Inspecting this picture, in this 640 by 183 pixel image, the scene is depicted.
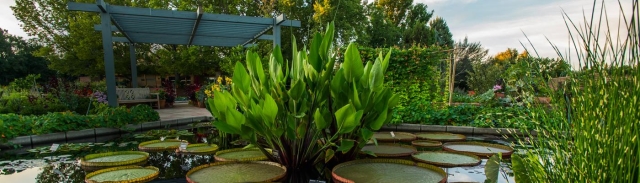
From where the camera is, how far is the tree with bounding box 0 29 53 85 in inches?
838

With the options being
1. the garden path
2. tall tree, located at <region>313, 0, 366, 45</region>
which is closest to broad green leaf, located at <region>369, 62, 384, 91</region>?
the garden path

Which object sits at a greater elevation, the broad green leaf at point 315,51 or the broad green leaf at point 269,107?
the broad green leaf at point 315,51

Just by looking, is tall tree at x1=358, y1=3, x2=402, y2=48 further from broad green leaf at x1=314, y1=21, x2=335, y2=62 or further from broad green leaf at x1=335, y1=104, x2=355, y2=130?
broad green leaf at x1=335, y1=104, x2=355, y2=130

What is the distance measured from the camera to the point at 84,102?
7.16m

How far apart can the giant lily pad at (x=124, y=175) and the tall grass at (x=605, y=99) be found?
2.32 meters

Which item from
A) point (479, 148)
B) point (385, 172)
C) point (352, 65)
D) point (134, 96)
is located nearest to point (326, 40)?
point (352, 65)

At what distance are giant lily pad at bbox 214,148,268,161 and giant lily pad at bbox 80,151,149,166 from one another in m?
0.65

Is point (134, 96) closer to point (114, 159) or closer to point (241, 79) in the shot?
point (114, 159)

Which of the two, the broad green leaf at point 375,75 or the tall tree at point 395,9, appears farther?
the tall tree at point 395,9

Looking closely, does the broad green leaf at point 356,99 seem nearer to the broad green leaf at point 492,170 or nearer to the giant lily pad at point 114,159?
the broad green leaf at point 492,170

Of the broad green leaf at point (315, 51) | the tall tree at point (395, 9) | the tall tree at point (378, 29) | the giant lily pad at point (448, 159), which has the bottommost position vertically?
the giant lily pad at point (448, 159)

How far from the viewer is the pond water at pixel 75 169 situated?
91.5 inches

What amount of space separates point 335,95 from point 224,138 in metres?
1.72

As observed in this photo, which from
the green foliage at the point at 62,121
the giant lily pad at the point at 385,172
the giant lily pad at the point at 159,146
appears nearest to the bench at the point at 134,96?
the green foliage at the point at 62,121
